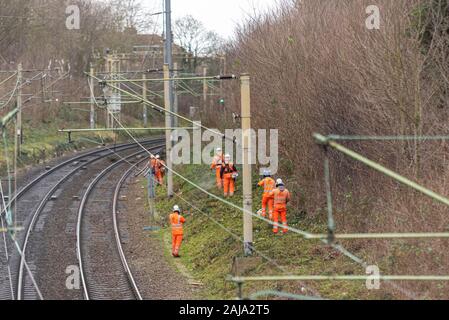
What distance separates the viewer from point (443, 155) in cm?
1546

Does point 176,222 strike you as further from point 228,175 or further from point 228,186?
point 228,186

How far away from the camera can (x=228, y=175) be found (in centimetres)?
2358

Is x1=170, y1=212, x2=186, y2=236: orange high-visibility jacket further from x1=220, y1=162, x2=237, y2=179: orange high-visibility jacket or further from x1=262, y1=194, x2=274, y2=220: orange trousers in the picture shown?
x1=220, y1=162, x2=237, y2=179: orange high-visibility jacket

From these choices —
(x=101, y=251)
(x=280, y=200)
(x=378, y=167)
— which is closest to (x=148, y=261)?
(x=101, y=251)

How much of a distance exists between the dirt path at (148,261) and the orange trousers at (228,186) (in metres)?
2.50

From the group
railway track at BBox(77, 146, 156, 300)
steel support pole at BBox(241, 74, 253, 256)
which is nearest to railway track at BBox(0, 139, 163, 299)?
railway track at BBox(77, 146, 156, 300)

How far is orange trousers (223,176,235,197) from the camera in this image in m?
23.7

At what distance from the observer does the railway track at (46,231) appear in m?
17.0

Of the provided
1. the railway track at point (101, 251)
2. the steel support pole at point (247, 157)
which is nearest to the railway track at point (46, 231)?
the railway track at point (101, 251)

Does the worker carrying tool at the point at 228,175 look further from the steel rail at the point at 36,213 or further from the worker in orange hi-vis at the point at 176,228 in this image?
the steel rail at the point at 36,213

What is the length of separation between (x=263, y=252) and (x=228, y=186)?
6581mm

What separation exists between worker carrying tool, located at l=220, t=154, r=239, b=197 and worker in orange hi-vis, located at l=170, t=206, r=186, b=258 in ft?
13.4

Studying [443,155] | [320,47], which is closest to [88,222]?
[320,47]
